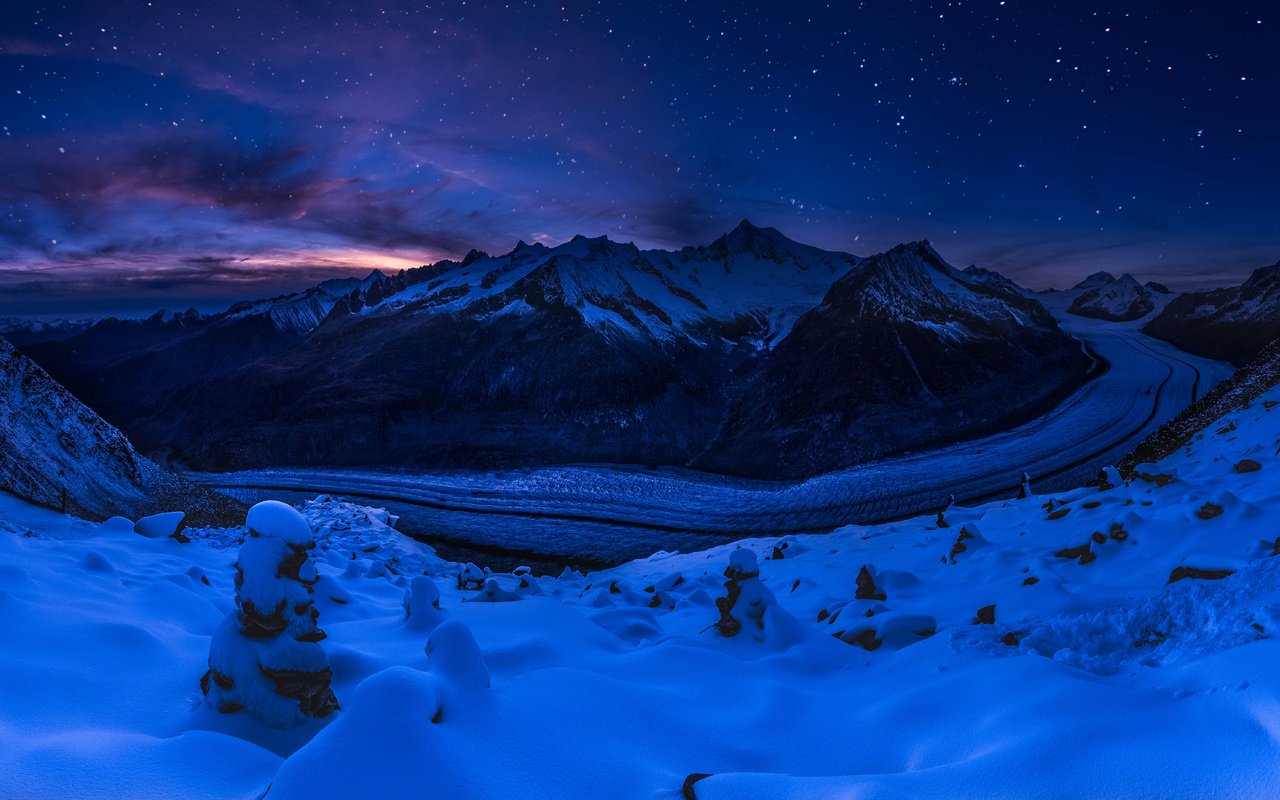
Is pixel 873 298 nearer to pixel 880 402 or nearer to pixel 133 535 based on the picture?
pixel 880 402

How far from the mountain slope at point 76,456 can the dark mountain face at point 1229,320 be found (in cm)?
10473

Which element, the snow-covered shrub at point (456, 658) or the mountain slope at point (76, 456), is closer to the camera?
the snow-covered shrub at point (456, 658)

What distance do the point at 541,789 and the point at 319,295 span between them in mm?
226992

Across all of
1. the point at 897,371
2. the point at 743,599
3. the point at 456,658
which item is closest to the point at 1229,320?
the point at 897,371

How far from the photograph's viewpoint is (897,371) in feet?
206

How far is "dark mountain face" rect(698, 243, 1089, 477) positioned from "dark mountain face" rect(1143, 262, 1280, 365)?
81.2ft

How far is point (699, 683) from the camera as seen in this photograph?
5.12m

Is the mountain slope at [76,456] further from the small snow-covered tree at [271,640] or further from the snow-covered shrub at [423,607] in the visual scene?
the small snow-covered tree at [271,640]

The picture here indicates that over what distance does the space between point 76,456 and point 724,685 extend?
2405 cm

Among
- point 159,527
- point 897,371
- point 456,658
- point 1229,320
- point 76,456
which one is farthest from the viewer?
point 1229,320

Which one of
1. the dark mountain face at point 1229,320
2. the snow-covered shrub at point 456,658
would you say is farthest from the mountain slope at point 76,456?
the dark mountain face at point 1229,320

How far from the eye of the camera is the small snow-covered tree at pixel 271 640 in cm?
396

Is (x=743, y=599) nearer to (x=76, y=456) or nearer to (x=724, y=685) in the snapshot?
(x=724, y=685)

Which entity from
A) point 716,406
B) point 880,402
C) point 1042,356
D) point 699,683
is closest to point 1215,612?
point 699,683
